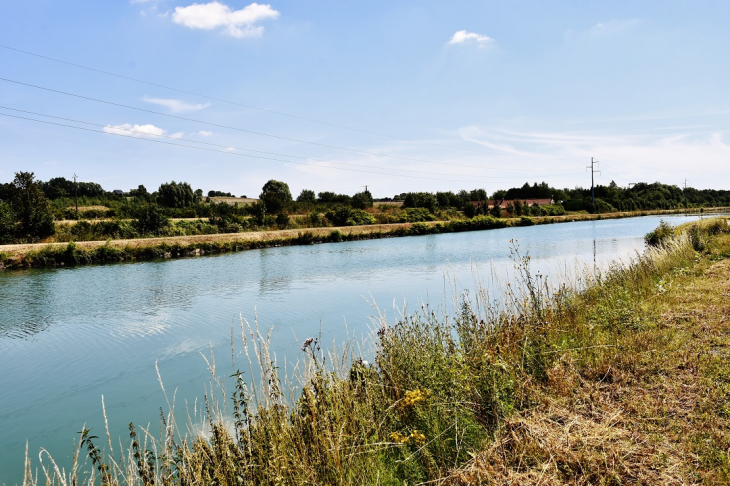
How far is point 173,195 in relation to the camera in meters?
67.8

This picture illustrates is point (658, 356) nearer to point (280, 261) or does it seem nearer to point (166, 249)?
point (280, 261)

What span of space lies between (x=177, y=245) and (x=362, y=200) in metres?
35.6

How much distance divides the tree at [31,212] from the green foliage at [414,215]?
37.6 metres

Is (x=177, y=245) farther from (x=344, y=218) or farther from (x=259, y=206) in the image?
(x=344, y=218)

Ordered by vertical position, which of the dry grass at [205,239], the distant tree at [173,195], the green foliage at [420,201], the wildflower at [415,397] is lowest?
the wildflower at [415,397]

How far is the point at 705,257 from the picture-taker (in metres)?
12.2

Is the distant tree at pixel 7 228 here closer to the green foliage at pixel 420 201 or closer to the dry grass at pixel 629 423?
the dry grass at pixel 629 423

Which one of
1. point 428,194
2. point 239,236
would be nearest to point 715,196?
point 428,194

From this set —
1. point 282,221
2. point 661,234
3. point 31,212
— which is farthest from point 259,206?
point 661,234

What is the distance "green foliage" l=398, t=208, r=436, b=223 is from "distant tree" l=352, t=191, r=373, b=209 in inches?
293

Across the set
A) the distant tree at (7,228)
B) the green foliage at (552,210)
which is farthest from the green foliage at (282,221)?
the green foliage at (552,210)

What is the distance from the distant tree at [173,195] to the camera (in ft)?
222

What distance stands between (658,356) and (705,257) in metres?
9.72

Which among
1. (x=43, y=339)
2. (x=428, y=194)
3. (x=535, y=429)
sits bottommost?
(x=43, y=339)
